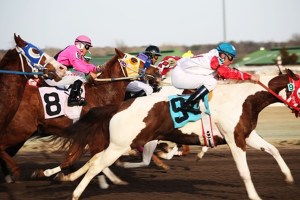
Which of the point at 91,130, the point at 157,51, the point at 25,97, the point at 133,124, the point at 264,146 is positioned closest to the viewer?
the point at 133,124

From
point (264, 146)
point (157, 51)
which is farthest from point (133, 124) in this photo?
point (157, 51)

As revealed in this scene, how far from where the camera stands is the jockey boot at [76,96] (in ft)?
26.7

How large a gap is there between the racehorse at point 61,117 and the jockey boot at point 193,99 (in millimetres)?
1468

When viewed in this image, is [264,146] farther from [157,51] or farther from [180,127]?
[157,51]

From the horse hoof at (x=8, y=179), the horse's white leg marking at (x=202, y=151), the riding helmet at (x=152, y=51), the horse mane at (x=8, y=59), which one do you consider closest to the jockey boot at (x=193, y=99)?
the horse mane at (x=8, y=59)

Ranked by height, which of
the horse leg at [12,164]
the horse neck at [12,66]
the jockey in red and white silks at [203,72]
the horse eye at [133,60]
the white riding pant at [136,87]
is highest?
the horse neck at [12,66]

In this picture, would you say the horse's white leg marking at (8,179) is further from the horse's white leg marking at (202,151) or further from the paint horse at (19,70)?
the horse's white leg marking at (202,151)

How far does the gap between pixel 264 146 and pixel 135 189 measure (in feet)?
5.96

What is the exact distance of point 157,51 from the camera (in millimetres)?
10297

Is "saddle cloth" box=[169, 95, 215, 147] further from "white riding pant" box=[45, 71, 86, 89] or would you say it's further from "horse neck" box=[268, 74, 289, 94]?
"white riding pant" box=[45, 71, 86, 89]

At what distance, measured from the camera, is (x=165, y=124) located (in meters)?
6.62

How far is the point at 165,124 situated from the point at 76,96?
2023 millimetres

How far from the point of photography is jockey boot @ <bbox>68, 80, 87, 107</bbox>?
8.13 m

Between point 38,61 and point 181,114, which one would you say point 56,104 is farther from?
point 181,114
